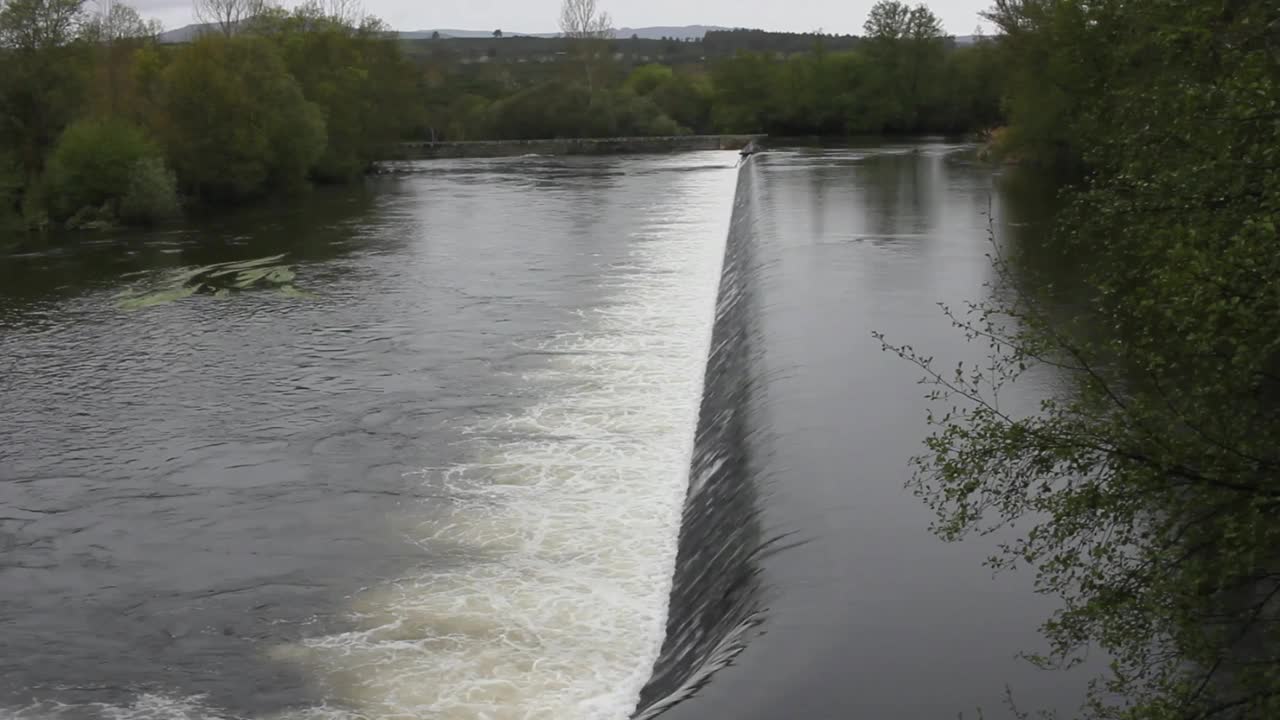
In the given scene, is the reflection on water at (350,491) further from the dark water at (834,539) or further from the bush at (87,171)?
the bush at (87,171)

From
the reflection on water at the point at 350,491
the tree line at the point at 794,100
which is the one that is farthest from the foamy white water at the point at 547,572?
the tree line at the point at 794,100

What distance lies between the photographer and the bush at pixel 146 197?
115ft

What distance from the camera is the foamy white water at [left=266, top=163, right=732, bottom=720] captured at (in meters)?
7.88

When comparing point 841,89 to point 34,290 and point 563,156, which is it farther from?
point 34,290

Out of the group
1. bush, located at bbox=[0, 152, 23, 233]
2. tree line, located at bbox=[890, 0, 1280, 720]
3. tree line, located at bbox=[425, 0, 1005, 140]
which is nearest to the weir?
tree line, located at bbox=[890, 0, 1280, 720]

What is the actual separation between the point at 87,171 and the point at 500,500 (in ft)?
94.8

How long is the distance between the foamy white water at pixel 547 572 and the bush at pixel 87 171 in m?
24.5

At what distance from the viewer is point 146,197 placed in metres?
35.1

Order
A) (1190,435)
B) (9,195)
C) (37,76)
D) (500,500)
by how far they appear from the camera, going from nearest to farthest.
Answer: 1. (1190,435)
2. (500,500)
3. (9,195)
4. (37,76)

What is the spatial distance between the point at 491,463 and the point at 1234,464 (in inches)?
345

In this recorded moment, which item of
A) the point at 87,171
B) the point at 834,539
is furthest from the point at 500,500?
the point at 87,171

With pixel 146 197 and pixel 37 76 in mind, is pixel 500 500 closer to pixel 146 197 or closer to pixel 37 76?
pixel 146 197

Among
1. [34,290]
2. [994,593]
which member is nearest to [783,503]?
[994,593]

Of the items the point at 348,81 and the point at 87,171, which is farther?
the point at 348,81
